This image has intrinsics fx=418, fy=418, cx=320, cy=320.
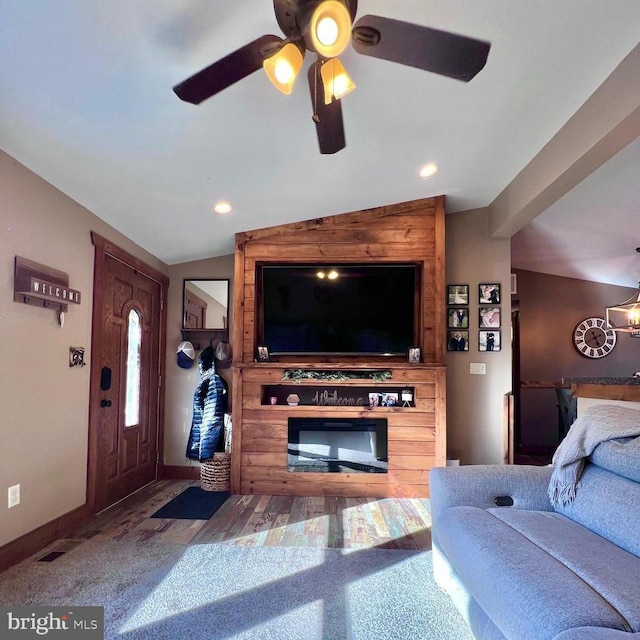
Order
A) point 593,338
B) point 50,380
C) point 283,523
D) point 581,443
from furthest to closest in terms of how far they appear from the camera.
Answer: point 593,338, point 283,523, point 50,380, point 581,443

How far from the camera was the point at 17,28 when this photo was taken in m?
1.56

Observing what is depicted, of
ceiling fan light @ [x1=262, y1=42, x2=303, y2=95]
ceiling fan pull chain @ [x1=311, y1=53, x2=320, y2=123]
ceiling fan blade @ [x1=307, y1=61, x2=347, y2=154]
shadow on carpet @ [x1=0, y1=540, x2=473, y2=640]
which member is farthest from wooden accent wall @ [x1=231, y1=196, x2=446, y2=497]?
ceiling fan light @ [x1=262, y1=42, x2=303, y2=95]

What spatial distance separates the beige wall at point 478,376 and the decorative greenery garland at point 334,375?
0.80 m

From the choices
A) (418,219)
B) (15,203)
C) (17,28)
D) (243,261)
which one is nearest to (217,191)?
(243,261)

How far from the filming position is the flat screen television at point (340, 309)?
12.8ft

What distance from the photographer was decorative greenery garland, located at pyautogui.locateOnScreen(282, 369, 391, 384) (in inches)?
149

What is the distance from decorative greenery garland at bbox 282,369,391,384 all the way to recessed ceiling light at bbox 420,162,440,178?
5.60 ft

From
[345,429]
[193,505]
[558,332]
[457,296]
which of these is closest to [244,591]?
[193,505]

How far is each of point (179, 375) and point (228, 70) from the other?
3.48 m

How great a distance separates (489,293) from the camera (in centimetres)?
416

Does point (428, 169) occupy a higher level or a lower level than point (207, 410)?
higher

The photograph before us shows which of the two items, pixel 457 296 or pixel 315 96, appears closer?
pixel 315 96

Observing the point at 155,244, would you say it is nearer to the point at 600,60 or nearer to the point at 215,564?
the point at 215,564

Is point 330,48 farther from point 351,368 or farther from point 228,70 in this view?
point 351,368
